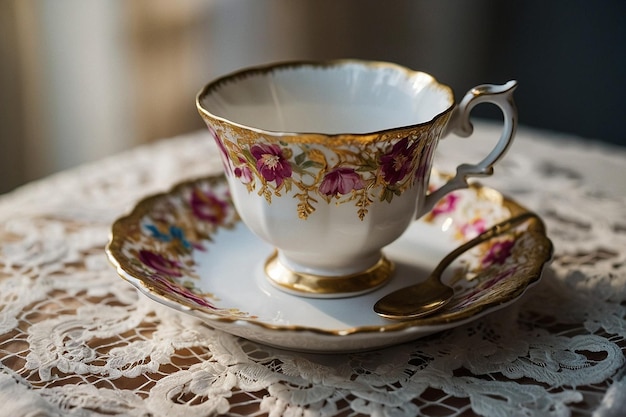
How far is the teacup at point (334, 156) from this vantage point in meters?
0.57

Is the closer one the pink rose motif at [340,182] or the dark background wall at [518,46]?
the pink rose motif at [340,182]

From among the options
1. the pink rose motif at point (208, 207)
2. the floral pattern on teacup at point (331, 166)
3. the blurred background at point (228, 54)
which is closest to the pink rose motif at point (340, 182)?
the floral pattern on teacup at point (331, 166)

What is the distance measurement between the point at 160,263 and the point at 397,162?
261 millimetres

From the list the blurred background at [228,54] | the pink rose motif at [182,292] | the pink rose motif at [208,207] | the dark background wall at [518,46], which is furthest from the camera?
the dark background wall at [518,46]

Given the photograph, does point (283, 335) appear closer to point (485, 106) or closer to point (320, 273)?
point (320, 273)

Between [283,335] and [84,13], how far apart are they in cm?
193

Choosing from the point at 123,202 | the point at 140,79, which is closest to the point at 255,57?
the point at 140,79

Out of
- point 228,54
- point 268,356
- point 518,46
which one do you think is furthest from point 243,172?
point 518,46

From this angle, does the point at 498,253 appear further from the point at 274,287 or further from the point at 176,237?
the point at 176,237

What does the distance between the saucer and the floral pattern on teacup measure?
92 mm

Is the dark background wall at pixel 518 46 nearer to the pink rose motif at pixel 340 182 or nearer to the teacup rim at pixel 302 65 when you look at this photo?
the teacup rim at pixel 302 65

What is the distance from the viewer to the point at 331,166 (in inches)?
22.1

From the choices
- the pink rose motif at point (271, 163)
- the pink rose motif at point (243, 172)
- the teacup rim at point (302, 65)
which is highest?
the teacup rim at point (302, 65)

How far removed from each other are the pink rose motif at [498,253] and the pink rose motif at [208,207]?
30cm
